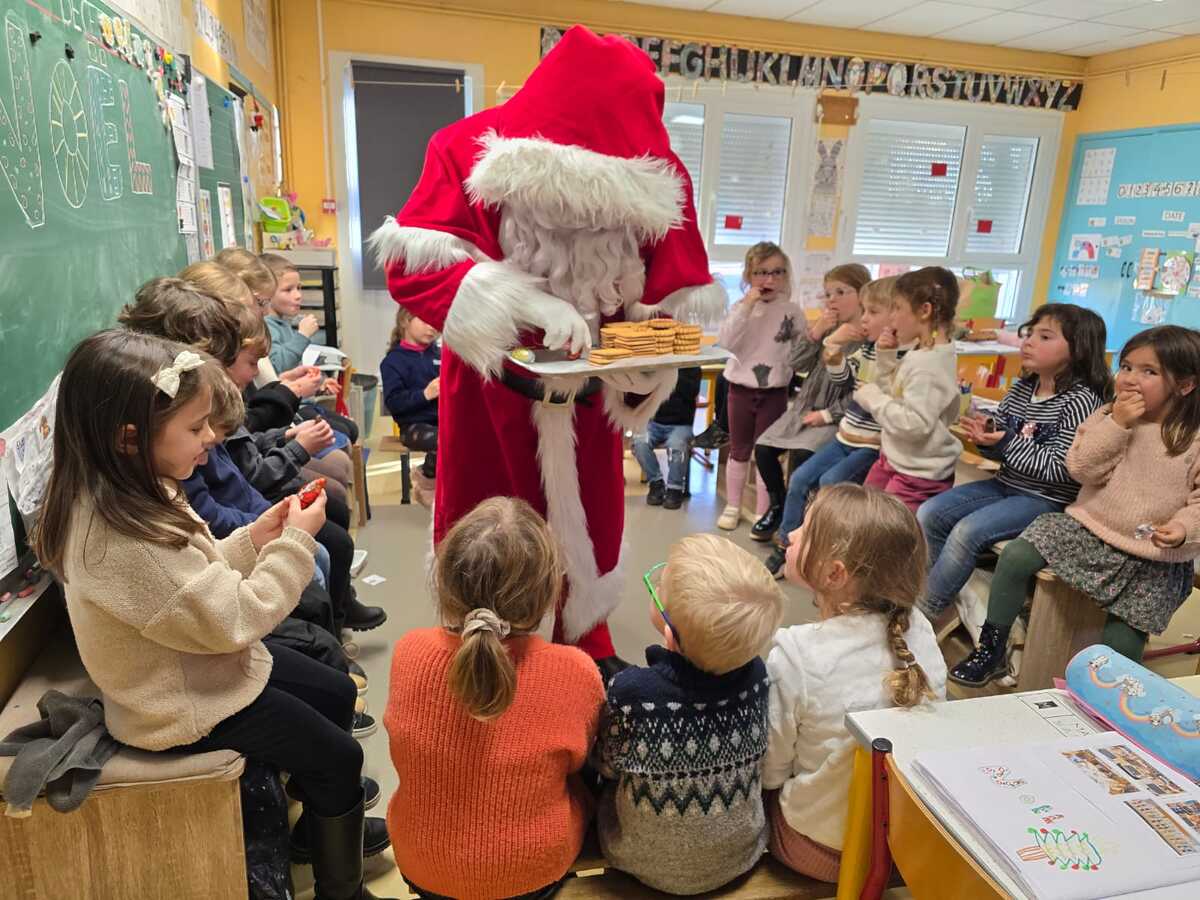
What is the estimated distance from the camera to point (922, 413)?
2.70 metres

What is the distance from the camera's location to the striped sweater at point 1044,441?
245 cm

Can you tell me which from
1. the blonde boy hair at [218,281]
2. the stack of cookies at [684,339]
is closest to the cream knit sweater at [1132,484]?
the stack of cookies at [684,339]

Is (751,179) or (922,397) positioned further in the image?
(751,179)

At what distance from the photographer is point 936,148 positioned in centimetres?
631

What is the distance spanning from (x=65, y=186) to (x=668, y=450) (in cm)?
296

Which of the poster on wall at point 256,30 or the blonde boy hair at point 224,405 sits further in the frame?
the poster on wall at point 256,30

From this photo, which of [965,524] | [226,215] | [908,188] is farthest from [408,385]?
[908,188]

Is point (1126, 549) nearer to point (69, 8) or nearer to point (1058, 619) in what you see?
point (1058, 619)

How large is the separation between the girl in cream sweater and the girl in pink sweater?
2022mm

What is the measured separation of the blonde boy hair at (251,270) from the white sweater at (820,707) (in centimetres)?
212

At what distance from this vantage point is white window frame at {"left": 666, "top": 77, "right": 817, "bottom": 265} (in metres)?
5.67

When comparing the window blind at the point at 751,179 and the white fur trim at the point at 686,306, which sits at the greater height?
the window blind at the point at 751,179

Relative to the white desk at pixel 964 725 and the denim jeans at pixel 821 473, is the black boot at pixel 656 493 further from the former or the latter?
the white desk at pixel 964 725

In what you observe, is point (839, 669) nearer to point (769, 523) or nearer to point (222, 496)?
point (222, 496)
